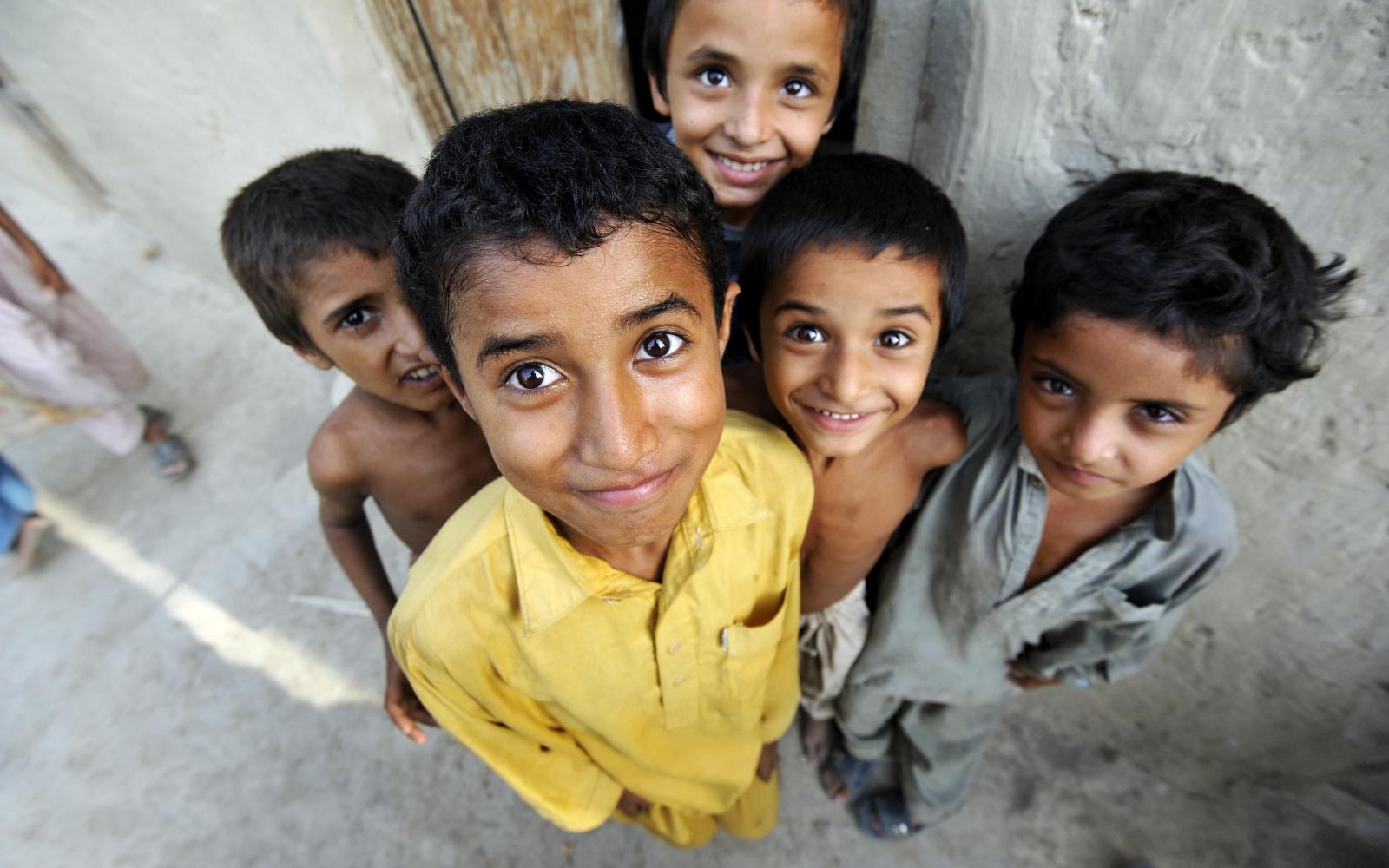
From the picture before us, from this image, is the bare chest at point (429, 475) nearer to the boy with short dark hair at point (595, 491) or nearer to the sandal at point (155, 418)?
the boy with short dark hair at point (595, 491)

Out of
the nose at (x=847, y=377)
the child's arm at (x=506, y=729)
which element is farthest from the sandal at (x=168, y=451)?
the nose at (x=847, y=377)

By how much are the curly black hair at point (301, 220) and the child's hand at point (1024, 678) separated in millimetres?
1642

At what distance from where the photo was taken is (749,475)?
3.34 ft

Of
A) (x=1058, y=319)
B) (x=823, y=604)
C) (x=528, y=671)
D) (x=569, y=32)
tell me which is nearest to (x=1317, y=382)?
(x=1058, y=319)

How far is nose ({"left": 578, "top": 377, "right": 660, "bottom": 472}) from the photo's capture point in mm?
665

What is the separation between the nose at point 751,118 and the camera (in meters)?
1.23

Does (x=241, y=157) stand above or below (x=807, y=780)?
above

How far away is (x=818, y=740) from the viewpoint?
1.88 metres

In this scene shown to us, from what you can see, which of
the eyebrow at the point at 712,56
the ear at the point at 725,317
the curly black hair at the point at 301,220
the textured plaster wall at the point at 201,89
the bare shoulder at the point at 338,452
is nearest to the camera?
the ear at the point at 725,317

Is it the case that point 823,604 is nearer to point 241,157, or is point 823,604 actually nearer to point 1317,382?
point 1317,382

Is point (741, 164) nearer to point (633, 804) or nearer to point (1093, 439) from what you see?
point (1093, 439)

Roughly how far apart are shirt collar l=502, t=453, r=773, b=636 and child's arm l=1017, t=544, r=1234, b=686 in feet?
2.77

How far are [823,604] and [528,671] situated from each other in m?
0.73

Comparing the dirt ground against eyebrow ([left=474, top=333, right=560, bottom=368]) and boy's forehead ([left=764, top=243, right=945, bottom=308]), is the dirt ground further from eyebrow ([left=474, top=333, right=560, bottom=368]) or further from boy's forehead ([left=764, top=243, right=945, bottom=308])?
eyebrow ([left=474, top=333, right=560, bottom=368])
